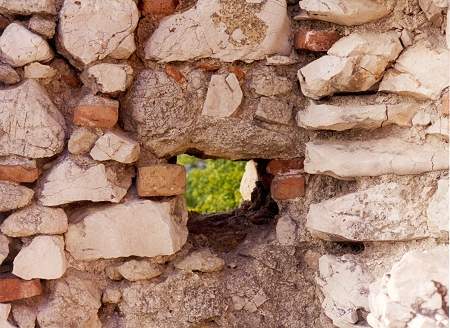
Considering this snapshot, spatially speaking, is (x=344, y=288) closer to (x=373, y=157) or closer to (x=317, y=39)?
(x=373, y=157)

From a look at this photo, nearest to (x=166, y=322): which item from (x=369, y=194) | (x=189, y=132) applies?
(x=189, y=132)

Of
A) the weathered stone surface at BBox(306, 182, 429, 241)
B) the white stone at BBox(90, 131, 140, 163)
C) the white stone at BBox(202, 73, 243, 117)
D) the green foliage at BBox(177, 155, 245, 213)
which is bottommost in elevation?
the green foliage at BBox(177, 155, 245, 213)

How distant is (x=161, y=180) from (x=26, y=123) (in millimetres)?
395

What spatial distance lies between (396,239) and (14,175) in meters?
1.01

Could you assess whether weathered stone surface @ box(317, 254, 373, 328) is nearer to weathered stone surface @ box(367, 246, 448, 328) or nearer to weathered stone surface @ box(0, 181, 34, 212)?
weathered stone surface @ box(367, 246, 448, 328)

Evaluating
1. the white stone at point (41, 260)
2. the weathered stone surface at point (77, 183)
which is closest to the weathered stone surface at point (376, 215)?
the weathered stone surface at point (77, 183)

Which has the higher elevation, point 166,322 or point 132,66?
point 132,66

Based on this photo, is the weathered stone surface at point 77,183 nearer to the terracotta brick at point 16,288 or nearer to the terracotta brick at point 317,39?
the terracotta brick at point 16,288

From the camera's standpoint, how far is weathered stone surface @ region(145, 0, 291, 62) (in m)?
1.92

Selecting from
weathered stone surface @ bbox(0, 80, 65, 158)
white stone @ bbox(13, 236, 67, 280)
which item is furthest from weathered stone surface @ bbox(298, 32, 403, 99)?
white stone @ bbox(13, 236, 67, 280)

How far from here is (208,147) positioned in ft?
6.70

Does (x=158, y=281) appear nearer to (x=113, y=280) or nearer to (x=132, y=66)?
(x=113, y=280)

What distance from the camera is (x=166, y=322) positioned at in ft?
6.55

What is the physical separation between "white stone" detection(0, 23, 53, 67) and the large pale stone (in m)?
0.44
